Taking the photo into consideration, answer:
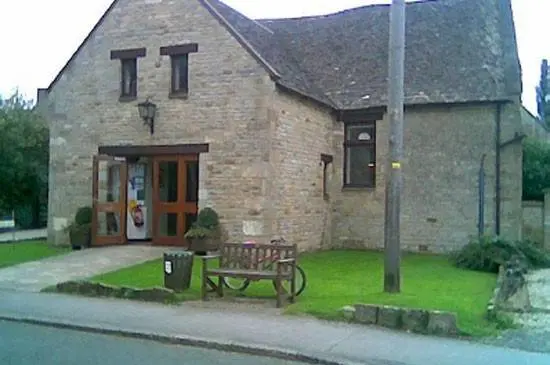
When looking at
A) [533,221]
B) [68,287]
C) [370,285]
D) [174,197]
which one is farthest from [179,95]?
[533,221]

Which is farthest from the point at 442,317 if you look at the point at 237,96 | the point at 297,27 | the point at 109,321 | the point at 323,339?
the point at 297,27

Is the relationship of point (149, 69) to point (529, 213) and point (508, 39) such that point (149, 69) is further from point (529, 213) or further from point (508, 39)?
point (529, 213)

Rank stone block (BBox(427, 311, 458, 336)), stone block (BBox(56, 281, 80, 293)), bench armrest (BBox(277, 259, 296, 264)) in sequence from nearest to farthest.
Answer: stone block (BBox(427, 311, 458, 336)), bench armrest (BBox(277, 259, 296, 264)), stone block (BBox(56, 281, 80, 293))

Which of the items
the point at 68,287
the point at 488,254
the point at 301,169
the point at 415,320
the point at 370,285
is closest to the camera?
the point at 415,320

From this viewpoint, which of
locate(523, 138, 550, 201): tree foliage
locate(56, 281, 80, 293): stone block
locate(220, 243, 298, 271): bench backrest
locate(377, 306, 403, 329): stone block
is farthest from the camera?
locate(523, 138, 550, 201): tree foliage

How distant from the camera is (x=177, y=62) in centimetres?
1891

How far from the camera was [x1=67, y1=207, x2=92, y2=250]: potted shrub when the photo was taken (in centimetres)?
1894

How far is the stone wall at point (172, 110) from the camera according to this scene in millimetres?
17531

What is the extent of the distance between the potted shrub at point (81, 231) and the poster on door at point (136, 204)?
3.82 feet

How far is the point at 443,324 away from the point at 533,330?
4.70 ft

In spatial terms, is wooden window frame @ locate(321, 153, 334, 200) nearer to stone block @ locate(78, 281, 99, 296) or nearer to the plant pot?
the plant pot

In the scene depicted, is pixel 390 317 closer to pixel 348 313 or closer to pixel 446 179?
pixel 348 313

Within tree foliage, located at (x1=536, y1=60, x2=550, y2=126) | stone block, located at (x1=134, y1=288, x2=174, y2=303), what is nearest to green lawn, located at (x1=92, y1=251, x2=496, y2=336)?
stone block, located at (x1=134, y1=288, x2=174, y2=303)

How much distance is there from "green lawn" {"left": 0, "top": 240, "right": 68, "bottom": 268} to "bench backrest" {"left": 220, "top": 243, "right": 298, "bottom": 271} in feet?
22.3
